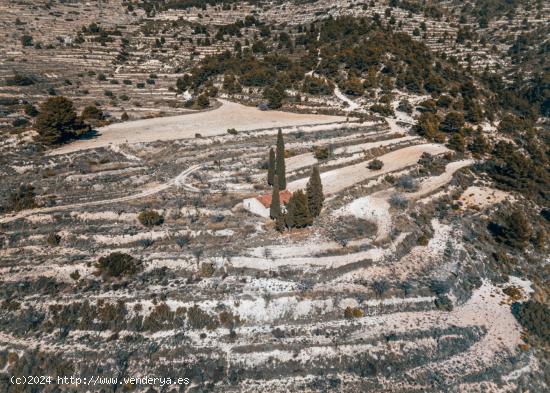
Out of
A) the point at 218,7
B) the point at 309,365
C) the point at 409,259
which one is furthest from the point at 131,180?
the point at 218,7

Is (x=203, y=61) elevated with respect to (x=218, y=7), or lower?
lower

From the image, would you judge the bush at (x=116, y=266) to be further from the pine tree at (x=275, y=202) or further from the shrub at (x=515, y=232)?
the shrub at (x=515, y=232)

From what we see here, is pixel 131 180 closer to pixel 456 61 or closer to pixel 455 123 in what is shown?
pixel 455 123

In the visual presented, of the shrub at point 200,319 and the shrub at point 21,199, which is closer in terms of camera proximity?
the shrub at point 200,319

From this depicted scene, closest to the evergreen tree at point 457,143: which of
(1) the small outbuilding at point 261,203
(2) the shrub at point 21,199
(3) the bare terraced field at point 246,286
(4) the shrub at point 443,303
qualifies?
(3) the bare terraced field at point 246,286

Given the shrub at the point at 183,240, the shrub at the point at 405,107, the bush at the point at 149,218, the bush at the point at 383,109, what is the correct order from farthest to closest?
the shrub at the point at 405,107
the bush at the point at 383,109
the bush at the point at 149,218
the shrub at the point at 183,240

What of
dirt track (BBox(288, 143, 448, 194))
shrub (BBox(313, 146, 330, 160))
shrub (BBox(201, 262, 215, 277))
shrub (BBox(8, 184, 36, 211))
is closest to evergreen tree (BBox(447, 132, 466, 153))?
dirt track (BBox(288, 143, 448, 194))

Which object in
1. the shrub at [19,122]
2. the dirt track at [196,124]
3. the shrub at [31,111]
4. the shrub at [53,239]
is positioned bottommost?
the shrub at [53,239]

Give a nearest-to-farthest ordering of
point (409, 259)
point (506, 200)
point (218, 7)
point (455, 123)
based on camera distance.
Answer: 1. point (409, 259)
2. point (506, 200)
3. point (455, 123)
4. point (218, 7)

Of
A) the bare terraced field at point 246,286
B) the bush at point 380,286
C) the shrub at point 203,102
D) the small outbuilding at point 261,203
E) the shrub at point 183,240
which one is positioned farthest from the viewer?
the shrub at point 203,102
